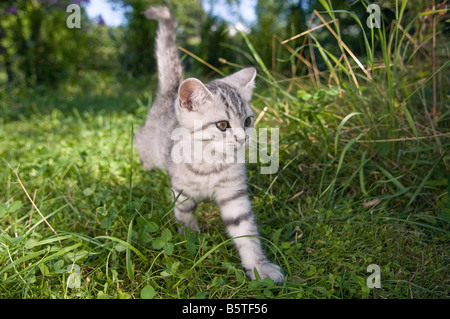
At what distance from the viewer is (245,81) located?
194 centimetres

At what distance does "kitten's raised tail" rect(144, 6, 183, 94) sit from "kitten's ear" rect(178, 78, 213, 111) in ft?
2.88

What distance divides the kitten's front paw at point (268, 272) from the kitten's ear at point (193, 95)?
81 cm

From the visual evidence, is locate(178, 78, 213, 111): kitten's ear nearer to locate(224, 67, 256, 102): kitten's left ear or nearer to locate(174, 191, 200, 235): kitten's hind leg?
locate(224, 67, 256, 102): kitten's left ear

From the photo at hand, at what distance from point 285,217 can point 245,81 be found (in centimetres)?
81

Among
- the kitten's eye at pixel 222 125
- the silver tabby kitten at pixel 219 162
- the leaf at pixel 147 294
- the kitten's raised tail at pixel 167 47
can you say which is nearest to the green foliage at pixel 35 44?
the kitten's raised tail at pixel 167 47

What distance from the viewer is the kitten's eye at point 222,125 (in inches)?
64.7

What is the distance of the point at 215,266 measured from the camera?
1.51 metres

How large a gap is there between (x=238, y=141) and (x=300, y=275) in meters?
0.68

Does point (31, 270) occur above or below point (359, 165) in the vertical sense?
below

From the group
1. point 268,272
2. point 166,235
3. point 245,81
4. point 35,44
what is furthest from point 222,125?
point 35,44

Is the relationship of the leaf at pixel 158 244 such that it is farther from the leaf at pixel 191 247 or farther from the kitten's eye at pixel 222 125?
the kitten's eye at pixel 222 125
